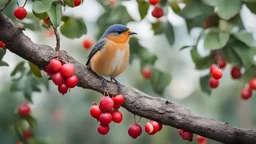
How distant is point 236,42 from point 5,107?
193 centimetres

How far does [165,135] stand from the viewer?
263 inches

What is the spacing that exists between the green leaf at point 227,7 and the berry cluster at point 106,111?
0.94 metres

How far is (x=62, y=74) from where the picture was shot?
2.79m

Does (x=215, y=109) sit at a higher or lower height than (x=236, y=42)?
lower

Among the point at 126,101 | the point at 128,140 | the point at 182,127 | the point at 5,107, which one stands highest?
the point at 126,101

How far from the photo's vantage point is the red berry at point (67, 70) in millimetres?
2771

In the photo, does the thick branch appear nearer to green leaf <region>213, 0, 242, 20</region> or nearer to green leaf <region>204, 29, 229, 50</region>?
green leaf <region>204, 29, 229, 50</region>

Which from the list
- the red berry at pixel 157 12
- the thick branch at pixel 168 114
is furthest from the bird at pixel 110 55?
the thick branch at pixel 168 114

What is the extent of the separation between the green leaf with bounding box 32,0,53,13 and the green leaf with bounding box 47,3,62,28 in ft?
0.13

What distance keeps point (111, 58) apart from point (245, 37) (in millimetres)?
889

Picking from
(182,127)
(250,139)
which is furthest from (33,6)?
(250,139)

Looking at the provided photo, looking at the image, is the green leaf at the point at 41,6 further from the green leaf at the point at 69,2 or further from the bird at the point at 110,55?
the bird at the point at 110,55

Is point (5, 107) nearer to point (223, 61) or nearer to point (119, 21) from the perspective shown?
point (119, 21)

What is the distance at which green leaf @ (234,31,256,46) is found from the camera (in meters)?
3.57
